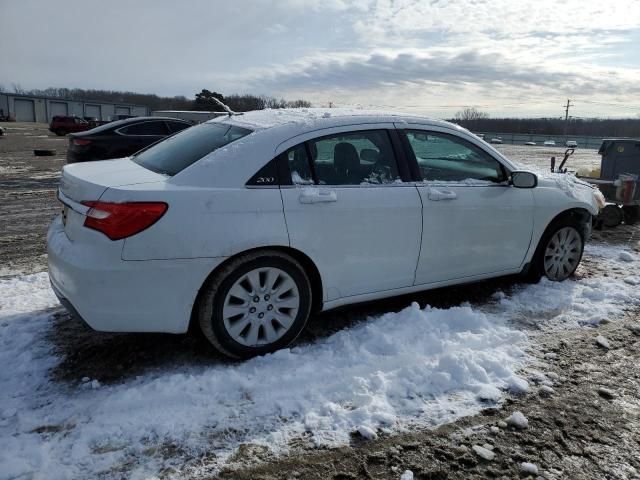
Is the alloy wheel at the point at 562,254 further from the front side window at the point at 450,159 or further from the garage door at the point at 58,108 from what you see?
the garage door at the point at 58,108

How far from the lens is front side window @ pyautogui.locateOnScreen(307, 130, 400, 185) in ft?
12.2

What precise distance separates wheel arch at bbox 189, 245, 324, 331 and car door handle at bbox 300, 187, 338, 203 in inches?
14.3

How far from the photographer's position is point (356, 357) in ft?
11.5

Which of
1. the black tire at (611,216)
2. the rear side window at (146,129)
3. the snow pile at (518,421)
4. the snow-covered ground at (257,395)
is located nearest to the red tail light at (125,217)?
the snow-covered ground at (257,395)

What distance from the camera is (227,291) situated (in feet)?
10.8

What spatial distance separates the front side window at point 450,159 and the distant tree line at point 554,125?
90.4m

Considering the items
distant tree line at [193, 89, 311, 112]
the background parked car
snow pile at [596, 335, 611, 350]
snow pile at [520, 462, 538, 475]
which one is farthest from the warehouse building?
snow pile at [520, 462, 538, 475]

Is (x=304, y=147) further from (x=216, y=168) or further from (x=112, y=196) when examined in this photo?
(x=112, y=196)

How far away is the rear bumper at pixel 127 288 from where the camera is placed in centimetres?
303

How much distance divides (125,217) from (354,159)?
1.73 metres

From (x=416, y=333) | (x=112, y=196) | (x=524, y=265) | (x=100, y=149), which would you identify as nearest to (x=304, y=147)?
(x=112, y=196)

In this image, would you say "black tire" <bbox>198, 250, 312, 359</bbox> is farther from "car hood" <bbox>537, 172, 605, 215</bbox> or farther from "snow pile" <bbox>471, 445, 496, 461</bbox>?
"car hood" <bbox>537, 172, 605, 215</bbox>

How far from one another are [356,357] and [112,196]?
1.90 metres

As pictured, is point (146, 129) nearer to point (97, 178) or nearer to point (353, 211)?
point (97, 178)
